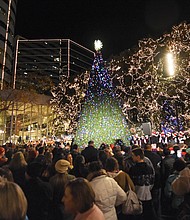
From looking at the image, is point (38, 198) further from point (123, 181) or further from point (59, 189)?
point (123, 181)

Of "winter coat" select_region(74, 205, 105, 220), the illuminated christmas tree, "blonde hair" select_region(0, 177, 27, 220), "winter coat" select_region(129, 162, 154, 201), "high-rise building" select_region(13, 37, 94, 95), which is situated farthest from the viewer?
"high-rise building" select_region(13, 37, 94, 95)

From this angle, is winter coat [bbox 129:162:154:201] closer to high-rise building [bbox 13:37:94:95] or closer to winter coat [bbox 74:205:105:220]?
winter coat [bbox 74:205:105:220]

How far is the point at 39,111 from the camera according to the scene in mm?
30109

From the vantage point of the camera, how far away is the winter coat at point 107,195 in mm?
2815

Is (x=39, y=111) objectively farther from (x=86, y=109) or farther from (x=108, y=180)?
(x=108, y=180)

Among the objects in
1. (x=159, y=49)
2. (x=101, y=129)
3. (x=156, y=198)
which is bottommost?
(x=156, y=198)

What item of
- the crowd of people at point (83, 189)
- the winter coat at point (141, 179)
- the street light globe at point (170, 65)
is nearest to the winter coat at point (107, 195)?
the crowd of people at point (83, 189)

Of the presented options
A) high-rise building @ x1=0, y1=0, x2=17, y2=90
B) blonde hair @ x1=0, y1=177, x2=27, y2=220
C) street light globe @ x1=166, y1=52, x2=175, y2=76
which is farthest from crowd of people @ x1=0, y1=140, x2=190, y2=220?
high-rise building @ x1=0, y1=0, x2=17, y2=90

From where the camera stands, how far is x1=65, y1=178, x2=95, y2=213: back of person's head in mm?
2014

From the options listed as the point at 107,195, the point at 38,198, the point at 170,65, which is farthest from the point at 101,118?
the point at 107,195

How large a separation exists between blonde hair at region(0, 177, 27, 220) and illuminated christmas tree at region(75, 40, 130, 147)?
40.4 ft

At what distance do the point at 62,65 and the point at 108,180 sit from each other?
242 feet

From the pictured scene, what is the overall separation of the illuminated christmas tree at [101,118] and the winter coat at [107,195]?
35.8 feet

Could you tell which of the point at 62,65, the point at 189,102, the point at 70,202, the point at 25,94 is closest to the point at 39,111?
the point at 25,94
